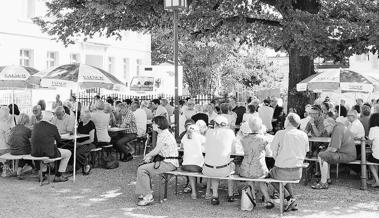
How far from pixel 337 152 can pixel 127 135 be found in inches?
252

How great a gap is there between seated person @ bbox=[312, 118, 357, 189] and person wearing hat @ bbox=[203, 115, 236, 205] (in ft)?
7.63

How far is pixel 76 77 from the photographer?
1142 cm

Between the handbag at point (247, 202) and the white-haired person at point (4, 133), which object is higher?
the white-haired person at point (4, 133)

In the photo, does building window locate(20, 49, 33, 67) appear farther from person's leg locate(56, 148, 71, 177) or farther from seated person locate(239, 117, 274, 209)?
seated person locate(239, 117, 274, 209)

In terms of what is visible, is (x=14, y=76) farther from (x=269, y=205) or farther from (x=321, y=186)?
(x=321, y=186)

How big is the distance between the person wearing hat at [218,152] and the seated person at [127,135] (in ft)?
18.1

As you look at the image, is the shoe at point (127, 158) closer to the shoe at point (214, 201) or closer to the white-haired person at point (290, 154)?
the shoe at point (214, 201)

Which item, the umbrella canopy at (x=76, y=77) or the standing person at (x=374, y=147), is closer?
the standing person at (x=374, y=147)

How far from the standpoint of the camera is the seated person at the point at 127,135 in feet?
47.2

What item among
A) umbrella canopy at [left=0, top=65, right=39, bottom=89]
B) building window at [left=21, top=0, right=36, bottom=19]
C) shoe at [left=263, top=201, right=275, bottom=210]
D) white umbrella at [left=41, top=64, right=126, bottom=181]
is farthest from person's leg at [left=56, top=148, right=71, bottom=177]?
building window at [left=21, top=0, right=36, bottom=19]

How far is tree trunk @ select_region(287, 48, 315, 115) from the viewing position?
1723cm

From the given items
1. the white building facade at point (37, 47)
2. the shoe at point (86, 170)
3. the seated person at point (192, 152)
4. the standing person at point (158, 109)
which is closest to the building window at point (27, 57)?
the white building facade at point (37, 47)

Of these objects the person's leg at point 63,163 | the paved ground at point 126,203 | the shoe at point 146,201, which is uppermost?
the person's leg at point 63,163

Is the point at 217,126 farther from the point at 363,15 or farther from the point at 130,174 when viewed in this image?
the point at 363,15
